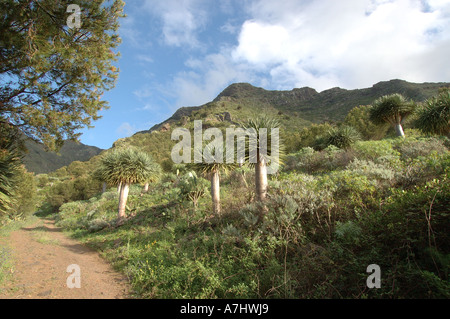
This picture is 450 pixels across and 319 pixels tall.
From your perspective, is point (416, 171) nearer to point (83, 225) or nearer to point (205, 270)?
point (205, 270)

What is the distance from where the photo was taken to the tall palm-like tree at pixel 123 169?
11.0 metres

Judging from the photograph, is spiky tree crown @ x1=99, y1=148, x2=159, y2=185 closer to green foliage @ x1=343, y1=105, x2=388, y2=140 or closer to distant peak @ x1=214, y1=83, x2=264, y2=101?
green foliage @ x1=343, y1=105, x2=388, y2=140

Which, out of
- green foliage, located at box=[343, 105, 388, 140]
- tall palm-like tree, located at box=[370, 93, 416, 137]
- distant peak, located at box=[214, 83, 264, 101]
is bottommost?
tall palm-like tree, located at box=[370, 93, 416, 137]

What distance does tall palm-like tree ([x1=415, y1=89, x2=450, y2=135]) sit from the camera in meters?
10.3

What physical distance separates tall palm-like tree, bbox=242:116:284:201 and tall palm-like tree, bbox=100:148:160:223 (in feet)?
24.5

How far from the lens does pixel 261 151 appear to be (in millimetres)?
6449

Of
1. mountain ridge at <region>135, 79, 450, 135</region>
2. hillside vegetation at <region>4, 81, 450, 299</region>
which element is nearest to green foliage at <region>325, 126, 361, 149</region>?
hillside vegetation at <region>4, 81, 450, 299</region>

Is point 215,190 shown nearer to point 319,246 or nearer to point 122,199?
point 319,246

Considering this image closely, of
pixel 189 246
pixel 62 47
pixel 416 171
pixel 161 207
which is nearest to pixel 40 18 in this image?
pixel 62 47

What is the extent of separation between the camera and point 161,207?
11.5 m

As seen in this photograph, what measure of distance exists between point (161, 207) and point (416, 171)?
1091cm

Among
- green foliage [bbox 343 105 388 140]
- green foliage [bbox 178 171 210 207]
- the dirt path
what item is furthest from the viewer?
green foliage [bbox 343 105 388 140]

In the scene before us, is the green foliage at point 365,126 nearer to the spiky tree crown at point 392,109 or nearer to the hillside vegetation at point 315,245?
the spiky tree crown at point 392,109

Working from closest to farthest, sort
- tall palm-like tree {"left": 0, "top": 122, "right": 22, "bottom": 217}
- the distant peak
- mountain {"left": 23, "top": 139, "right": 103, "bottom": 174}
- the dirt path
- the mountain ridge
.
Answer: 1. the dirt path
2. tall palm-like tree {"left": 0, "top": 122, "right": 22, "bottom": 217}
3. the mountain ridge
4. mountain {"left": 23, "top": 139, "right": 103, "bottom": 174}
5. the distant peak
